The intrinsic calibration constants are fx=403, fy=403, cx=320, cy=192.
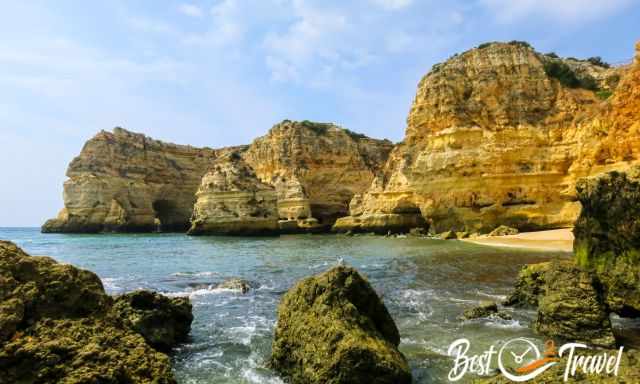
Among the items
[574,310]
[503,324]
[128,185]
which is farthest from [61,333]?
[128,185]

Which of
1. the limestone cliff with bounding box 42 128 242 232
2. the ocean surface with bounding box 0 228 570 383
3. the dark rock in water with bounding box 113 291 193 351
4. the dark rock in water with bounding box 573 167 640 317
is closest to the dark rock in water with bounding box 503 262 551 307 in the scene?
the ocean surface with bounding box 0 228 570 383

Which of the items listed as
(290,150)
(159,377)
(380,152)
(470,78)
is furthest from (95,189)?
(159,377)

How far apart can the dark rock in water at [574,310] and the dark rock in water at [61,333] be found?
6148mm

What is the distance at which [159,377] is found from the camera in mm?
4121

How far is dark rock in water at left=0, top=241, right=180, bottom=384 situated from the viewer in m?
3.83

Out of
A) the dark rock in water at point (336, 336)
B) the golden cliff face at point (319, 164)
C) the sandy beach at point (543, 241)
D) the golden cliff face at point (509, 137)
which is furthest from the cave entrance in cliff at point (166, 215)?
the dark rock in water at point (336, 336)

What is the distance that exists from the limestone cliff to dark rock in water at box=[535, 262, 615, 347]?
2329 inches

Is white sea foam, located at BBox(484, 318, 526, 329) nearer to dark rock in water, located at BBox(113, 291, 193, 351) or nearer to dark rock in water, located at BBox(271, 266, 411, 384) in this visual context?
dark rock in water, located at BBox(271, 266, 411, 384)

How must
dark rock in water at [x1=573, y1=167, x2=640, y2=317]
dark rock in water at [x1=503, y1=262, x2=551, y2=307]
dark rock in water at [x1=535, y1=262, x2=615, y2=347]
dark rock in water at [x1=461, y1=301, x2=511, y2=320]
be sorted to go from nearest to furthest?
dark rock in water at [x1=535, y1=262, x2=615, y2=347] < dark rock in water at [x1=573, y1=167, x2=640, y2=317] < dark rock in water at [x1=461, y1=301, x2=511, y2=320] < dark rock in water at [x1=503, y1=262, x2=551, y2=307]

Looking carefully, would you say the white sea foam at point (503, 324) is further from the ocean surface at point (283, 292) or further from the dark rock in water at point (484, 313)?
the dark rock in water at point (484, 313)

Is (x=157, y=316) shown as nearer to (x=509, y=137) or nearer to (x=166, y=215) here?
(x=509, y=137)

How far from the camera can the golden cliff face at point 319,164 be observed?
62750 mm

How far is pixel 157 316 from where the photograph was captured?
721 centimetres

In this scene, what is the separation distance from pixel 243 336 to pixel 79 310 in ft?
11.6
